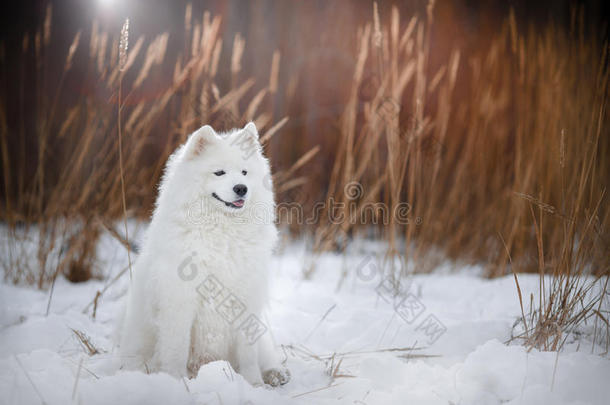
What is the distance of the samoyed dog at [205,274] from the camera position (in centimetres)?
157

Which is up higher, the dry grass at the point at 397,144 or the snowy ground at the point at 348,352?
the dry grass at the point at 397,144

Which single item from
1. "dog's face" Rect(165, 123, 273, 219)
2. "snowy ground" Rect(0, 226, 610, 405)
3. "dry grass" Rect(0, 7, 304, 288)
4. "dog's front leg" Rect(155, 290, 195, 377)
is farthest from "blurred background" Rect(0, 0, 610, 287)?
"dog's front leg" Rect(155, 290, 195, 377)

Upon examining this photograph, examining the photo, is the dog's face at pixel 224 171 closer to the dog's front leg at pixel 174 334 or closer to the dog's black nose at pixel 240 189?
the dog's black nose at pixel 240 189

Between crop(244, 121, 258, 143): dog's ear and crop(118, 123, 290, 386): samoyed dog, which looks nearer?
crop(118, 123, 290, 386): samoyed dog

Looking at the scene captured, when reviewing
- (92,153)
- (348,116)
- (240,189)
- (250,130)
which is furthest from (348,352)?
(92,153)

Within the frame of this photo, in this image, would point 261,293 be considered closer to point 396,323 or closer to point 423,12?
point 396,323

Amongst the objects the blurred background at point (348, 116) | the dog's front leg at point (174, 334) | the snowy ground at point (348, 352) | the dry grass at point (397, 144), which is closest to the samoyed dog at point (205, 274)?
the dog's front leg at point (174, 334)

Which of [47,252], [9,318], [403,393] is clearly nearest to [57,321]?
[9,318]

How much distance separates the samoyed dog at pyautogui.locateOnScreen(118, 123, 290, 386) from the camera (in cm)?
157

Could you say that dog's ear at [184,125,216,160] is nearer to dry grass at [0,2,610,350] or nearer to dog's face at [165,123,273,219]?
dog's face at [165,123,273,219]

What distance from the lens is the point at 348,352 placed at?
1.90m

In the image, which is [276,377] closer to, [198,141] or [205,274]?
[205,274]

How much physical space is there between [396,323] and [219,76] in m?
2.52

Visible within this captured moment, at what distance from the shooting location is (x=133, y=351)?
1.64 meters
